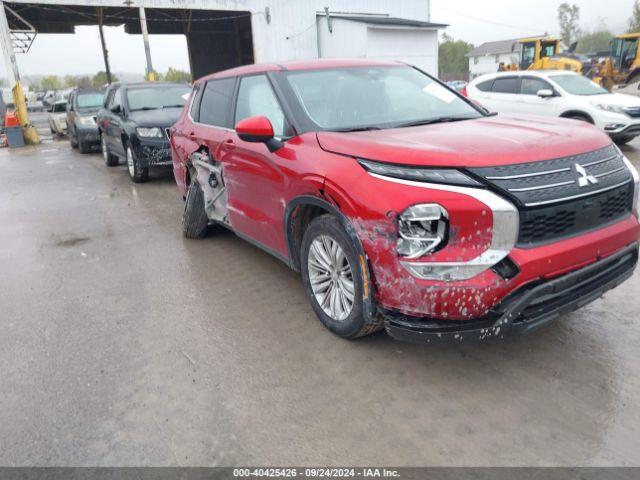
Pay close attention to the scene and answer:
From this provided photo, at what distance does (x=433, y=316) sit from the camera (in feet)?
8.91

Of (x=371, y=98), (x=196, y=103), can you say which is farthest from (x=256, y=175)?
(x=196, y=103)

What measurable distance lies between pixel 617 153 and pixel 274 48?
21501 millimetres

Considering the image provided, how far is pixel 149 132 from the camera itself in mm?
9148

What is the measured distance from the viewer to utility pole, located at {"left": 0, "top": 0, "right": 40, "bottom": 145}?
17.3m

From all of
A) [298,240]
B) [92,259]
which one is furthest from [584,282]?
[92,259]

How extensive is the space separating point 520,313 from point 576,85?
10143 millimetres

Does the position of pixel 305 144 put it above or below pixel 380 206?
above

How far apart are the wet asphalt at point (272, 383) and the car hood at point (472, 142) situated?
48.7 inches

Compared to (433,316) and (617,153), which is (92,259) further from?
(617,153)

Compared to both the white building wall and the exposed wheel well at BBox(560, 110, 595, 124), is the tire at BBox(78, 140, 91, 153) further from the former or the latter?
the white building wall

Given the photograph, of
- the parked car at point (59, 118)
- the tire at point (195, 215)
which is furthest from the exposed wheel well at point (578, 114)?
the parked car at point (59, 118)

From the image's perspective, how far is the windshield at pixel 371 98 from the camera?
374cm

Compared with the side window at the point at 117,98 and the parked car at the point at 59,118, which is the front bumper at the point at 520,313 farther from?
the parked car at the point at 59,118

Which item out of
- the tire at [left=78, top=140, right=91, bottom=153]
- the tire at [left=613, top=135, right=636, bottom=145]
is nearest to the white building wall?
the tire at [left=613, top=135, right=636, bottom=145]
